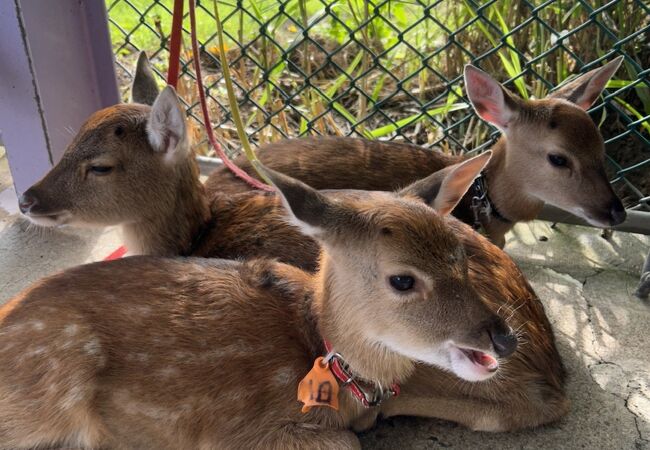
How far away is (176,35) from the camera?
10.9 ft

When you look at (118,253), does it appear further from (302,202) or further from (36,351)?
(302,202)

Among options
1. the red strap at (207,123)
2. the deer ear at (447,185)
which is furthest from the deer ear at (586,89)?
the red strap at (207,123)

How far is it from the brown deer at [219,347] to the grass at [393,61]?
81.8 inches

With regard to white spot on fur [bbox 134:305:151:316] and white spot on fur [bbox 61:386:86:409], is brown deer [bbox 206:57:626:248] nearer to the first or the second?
white spot on fur [bbox 134:305:151:316]

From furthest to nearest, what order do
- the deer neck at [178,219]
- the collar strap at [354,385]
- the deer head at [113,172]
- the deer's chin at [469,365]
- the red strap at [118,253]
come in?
the red strap at [118,253]
the deer neck at [178,219]
the deer head at [113,172]
the collar strap at [354,385]
the deer's chin at [469,365]

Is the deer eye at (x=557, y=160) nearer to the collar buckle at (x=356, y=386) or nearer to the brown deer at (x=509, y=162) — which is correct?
the brown deer at (x=509, y=162)

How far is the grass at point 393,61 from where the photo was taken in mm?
4832

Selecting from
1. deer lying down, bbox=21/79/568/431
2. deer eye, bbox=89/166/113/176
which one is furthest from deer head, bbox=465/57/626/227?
deer eye, bbox=89/166/113/176

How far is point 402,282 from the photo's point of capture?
A: 2635 millimetres

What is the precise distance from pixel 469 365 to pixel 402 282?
1.15 ft

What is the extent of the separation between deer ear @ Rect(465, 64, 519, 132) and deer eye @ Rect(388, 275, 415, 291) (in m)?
1.74

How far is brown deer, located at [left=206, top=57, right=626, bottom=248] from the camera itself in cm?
406

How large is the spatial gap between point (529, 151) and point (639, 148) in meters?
1.44

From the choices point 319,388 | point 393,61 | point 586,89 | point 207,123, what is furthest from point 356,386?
point 393,61
